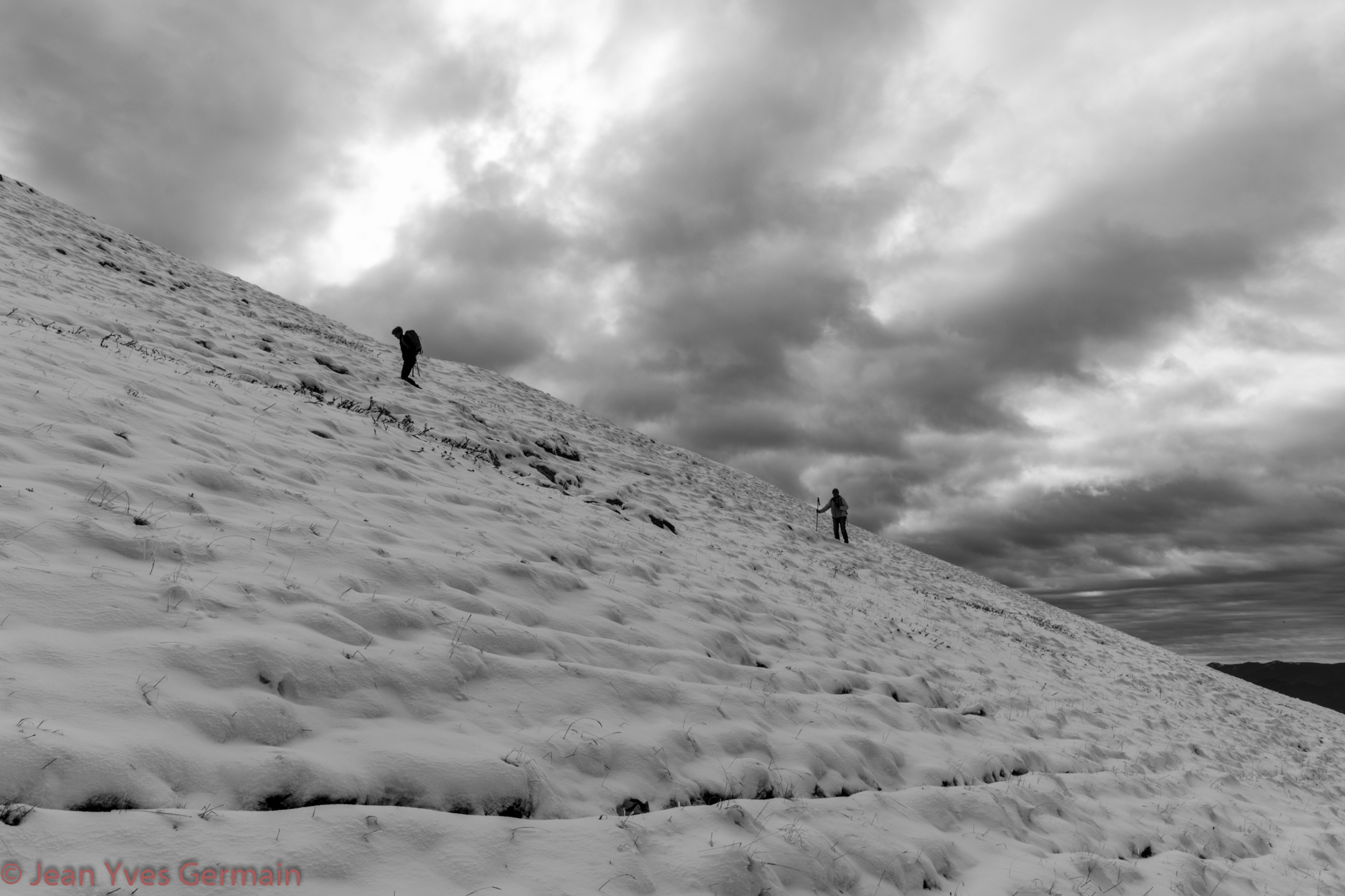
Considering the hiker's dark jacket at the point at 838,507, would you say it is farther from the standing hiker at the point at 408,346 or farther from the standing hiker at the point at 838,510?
the standing hiker at the point at 408,346

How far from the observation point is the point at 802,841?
495cm

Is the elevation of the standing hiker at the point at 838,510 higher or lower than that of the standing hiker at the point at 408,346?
lower

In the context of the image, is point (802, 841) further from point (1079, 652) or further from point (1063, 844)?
point (1079, 652)

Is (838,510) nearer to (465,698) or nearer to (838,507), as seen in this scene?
(838,507)

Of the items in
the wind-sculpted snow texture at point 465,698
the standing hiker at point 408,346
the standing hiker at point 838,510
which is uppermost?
the standing hiker at point 408,346

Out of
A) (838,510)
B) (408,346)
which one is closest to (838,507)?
(838,510)

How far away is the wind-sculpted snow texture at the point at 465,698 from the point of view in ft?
12.1

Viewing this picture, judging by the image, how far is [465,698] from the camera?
522cm

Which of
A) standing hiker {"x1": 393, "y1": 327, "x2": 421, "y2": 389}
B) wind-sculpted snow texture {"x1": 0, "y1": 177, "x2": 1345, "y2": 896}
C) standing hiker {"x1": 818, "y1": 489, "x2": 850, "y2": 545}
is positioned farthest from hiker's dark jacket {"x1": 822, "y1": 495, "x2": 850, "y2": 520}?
standing hiker {"x1": 393, "y1": 327, "x2": 421, "y2": 389}

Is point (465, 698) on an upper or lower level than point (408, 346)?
lower

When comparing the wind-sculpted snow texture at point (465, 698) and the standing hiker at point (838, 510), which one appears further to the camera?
the standing hiker at point (838, 510)

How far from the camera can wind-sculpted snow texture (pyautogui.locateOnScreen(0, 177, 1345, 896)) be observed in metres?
3.68

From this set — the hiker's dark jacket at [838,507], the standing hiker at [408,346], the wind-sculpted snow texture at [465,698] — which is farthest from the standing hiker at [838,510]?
the standing hiker at [408,346]

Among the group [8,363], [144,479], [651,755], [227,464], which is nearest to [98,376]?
[8,363]
